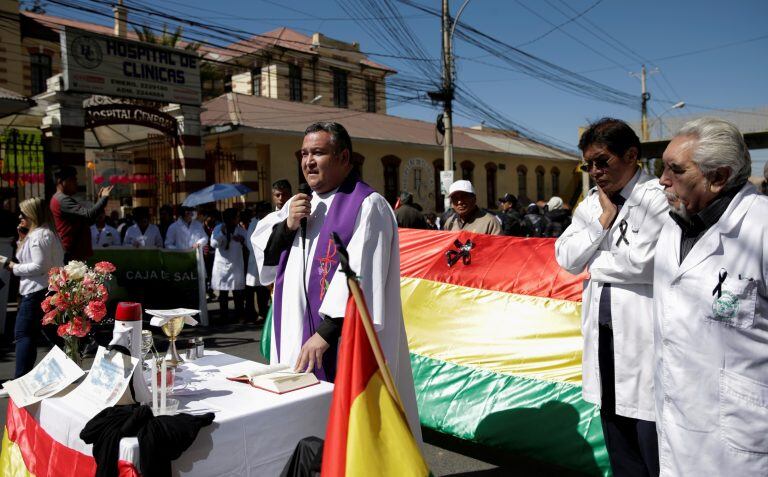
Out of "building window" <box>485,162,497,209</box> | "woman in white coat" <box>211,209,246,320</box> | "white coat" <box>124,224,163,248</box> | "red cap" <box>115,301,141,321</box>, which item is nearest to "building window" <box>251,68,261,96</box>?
"building window" <box>485,162,497,209</box>

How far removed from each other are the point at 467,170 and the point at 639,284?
2887 centimetres

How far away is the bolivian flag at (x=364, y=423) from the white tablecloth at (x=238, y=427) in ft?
1.02

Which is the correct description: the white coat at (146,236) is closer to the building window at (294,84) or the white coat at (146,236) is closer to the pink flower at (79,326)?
the pink flower at (79,326)

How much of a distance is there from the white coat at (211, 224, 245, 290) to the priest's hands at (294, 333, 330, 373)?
288 inches

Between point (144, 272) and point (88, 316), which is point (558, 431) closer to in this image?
point (88, 316)

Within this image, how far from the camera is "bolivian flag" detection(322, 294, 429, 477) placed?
6.86ft

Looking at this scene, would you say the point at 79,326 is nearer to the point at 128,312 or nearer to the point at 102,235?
the point at 128,312

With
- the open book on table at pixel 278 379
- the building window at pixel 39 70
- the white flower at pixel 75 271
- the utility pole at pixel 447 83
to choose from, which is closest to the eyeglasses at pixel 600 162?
the open book on table at pixel 278 379

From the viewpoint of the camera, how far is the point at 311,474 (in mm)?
2332

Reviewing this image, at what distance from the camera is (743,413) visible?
6.01ft

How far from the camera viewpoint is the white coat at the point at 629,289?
2363 mm

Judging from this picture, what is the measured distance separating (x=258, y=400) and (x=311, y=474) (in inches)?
14.0

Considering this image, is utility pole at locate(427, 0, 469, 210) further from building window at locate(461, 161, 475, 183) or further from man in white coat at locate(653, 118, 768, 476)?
man in white coat at locate(653, 118, 768, 476)

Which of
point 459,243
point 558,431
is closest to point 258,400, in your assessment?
point 558,431
